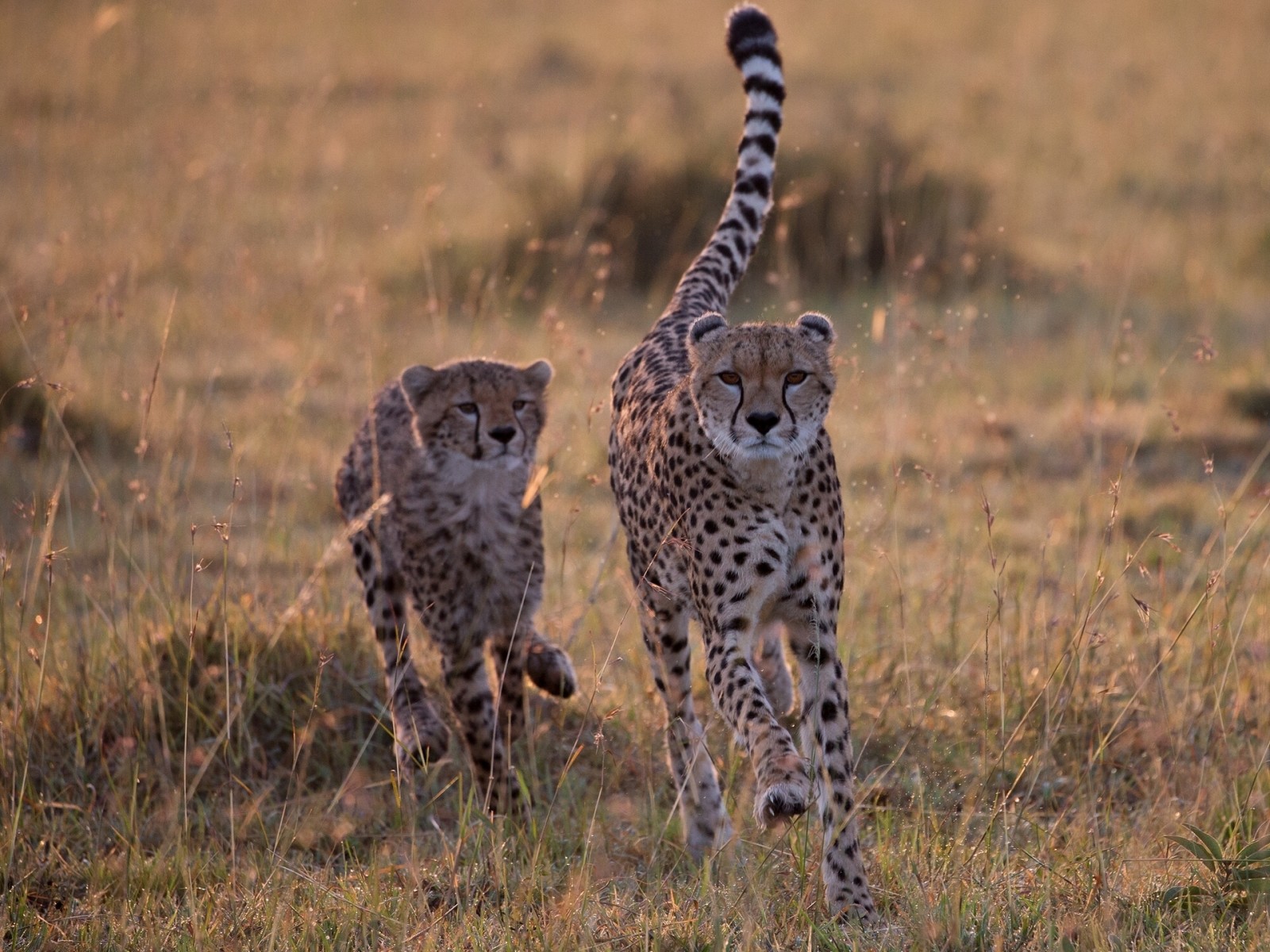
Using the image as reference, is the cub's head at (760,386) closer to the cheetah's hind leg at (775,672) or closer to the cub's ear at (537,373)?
the cub's ear at (537,373)

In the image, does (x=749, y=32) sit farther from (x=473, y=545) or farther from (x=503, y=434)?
(x=473, y=545)

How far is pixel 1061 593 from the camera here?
433 centimetres

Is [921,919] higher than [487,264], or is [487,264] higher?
[487,264]

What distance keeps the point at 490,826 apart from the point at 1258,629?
76.2 inches

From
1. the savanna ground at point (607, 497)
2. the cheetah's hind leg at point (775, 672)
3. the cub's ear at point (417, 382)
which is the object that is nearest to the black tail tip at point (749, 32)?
the savanna ground at point (607, 497)

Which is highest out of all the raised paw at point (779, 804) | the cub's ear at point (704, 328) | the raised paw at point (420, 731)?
the cub's ear at point (704, 328)

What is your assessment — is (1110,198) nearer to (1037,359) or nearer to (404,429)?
(1037,359)

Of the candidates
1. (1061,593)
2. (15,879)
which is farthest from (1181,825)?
(15,879)

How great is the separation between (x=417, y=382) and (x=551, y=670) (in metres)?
0.65

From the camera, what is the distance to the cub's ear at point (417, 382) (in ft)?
11.9

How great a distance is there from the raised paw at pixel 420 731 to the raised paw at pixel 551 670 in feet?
0.81

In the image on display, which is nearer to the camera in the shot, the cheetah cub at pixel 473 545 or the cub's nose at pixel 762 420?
the cub's nose at pixel 762 420

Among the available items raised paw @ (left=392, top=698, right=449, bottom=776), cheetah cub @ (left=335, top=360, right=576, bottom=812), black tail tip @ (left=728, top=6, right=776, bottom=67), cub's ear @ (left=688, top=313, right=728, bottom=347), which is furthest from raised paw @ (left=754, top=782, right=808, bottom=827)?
black tail tip @ (left=728, top=6, right=776, bottom=67)

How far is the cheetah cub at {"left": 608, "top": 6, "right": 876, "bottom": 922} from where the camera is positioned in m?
2.94
